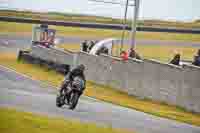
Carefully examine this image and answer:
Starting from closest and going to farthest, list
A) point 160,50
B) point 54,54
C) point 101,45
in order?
point 101,45 → point 54,54 → point 160,50

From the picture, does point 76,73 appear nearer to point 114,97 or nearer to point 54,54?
point 114,97

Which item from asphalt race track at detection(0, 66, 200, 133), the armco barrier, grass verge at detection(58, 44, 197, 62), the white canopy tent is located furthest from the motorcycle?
grass verge at detection(58, 44, 197, 62)

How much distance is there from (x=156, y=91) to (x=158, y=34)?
3232cm

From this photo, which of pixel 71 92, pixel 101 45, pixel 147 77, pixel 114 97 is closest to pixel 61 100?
pixel 71 92

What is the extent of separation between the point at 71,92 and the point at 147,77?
7.68 meters

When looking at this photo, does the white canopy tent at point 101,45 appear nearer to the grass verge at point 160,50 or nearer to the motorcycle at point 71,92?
the motorcycle at point 71,92

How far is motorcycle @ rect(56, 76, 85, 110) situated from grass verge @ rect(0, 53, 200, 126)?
2.90 meters

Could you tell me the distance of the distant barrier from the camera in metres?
22.2

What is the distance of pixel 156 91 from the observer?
2388 cm

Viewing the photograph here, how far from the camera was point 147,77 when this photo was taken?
80.9 ft

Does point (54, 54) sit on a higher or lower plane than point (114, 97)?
higher

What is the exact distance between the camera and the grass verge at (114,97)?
20.0 meters

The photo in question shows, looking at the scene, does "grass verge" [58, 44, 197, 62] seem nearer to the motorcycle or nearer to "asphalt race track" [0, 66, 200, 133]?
"asphalt race track" [0, 66, 200, 133]

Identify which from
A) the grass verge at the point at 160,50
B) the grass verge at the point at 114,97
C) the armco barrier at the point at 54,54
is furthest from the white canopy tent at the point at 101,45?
the grass verge at the point at 160,50
